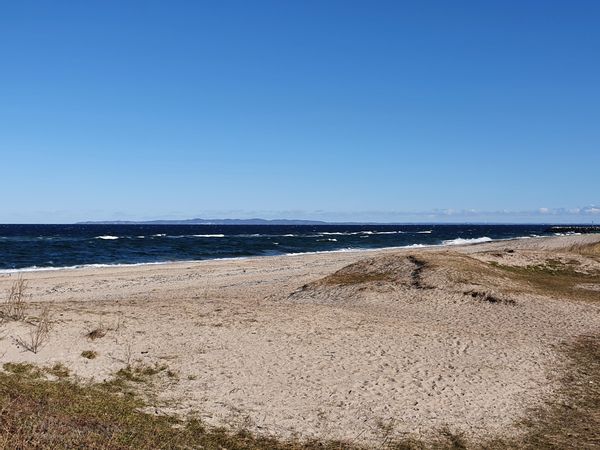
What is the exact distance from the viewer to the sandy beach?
1050 cm

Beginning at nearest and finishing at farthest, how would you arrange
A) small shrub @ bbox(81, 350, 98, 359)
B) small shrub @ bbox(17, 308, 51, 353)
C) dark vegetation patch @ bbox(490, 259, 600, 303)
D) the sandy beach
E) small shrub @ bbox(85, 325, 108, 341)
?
the sandy beach < small shrub @ bbox(81, 350, 98, 359) < small shrub @ bbox(17, 308, 51, 353) < small shrub @ bbox(85, 325, 108, 341) < dark vegetation patch @ bbox(490, 259, 600, 303)

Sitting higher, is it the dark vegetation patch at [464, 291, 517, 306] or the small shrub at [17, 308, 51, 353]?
the small shrub at [17, 308, 51, 353]

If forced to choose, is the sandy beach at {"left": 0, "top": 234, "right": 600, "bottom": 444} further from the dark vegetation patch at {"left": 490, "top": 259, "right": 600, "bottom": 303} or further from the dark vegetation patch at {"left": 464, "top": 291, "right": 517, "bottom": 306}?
the dark vegetation patch at {"left": 490, "top": 259, "right": 600, "bottom": 303}

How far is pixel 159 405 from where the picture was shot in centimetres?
1058

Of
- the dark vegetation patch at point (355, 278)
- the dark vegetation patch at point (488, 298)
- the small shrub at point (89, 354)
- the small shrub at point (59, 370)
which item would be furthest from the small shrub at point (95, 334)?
the dark vegetation patch at point (488, 298)

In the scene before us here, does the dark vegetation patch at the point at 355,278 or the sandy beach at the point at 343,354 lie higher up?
the dark vegetation patch at the point at 355,278

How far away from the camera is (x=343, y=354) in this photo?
13.9 metres

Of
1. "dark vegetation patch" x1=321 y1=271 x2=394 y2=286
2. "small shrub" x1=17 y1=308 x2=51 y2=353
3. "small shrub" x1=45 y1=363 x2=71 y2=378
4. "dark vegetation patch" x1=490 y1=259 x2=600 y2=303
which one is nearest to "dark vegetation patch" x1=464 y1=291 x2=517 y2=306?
"dark vegetation patch" x1=490 y1=259 x2=600 y2=303

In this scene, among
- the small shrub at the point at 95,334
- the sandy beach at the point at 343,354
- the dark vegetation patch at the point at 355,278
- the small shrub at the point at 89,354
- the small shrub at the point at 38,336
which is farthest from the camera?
the dark vegetation patch at the point at 355,278

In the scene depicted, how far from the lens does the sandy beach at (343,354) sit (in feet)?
34.4

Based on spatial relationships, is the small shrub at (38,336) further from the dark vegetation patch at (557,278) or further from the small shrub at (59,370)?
the dark vegetation patch at (557,278)

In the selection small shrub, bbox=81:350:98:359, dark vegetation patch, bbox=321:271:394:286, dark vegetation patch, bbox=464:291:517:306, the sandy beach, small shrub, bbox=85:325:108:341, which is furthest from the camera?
dark vegetation patch, bbox=321:271:394:286

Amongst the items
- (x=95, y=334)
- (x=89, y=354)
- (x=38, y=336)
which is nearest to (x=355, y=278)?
(x=95, y=334)

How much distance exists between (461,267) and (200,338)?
54.2 ft
